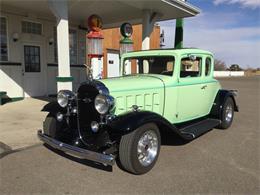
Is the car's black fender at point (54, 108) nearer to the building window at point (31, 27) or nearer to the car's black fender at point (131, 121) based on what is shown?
the car's black fender at point (131, 121)

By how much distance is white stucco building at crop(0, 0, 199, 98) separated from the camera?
1016 centimetres

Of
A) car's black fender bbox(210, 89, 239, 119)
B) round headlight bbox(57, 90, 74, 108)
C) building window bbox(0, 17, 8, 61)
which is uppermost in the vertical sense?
building window bbox(0, 17, 8, 61)

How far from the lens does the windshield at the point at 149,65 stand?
5.61 meters

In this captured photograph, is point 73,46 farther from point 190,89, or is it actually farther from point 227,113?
point 190,89

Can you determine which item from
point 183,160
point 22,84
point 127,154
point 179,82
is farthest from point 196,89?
point 22,84

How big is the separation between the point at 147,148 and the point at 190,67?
8.23 ft

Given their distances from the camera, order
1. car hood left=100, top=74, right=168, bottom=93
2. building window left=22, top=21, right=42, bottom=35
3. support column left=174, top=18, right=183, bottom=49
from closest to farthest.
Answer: car hood left=100, top=74, right=168, bottom=93 < building window left=22, top=21, right=42, bottom=35 < support column left=174, top=18, right=183, bottom=49

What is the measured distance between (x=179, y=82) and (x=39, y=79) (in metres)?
7.67

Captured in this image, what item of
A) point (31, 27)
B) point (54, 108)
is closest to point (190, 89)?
point (54, 108)

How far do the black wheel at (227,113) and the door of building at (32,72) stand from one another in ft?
24.4

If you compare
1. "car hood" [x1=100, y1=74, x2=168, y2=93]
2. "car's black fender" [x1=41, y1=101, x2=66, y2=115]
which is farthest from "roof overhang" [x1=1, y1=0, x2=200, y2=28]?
"car hood" [x1=100, y1=74, x2=168, y2=93]

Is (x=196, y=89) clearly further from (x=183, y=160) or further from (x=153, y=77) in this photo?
(x=183, y=160)

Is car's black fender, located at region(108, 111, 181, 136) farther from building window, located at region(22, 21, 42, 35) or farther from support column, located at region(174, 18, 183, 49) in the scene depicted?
support column, located at region(174, 18, 183, 49)

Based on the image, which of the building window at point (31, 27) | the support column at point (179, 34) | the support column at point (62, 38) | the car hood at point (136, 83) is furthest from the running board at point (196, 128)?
the support column at point (179, 34)
